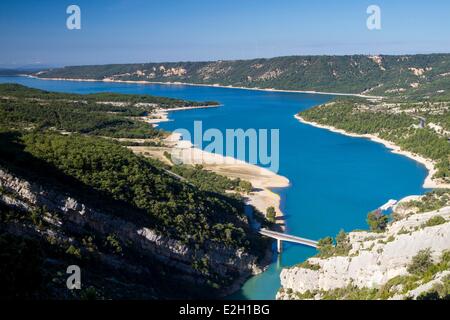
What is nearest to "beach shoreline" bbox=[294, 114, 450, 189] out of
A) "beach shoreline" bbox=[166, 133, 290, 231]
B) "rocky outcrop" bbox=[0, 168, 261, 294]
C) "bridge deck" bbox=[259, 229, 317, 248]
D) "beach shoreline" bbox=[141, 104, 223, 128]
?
"beach shoreline" bbox=[166, 133, 290, 231]

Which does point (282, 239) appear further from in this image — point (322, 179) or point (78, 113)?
point (78, 113)

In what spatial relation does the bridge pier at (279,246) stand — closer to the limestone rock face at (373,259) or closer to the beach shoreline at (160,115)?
the limestone rock face at (373,259)

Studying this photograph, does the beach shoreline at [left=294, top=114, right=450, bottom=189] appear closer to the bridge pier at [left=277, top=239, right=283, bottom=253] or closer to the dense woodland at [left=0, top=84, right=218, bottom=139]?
the bridge pier at [left=277, top=239, right=283, bottom=253]

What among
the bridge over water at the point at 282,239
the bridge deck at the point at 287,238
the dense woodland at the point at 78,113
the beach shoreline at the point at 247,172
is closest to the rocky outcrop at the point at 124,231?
the bridge over water at the point at 282,239

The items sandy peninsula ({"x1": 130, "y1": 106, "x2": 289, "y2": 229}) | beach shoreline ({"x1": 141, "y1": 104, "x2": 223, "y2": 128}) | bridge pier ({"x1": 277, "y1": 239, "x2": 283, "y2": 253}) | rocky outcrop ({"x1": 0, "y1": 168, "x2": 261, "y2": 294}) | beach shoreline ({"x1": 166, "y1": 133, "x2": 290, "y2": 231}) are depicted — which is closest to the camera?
rocky outcrop ({"x1": 0, "y1": 168, "x2": 261, "y2": 294})

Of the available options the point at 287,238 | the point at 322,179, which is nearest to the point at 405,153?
the point at 322,179
